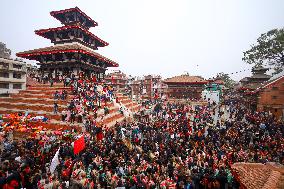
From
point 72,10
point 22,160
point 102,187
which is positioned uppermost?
point 72,10

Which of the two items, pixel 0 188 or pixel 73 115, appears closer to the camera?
pixel 0 188

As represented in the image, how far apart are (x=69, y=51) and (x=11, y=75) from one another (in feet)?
79.2

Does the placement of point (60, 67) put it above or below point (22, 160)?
above

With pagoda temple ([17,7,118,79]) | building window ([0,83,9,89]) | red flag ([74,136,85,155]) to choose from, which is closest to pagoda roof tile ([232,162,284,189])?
red flag ([74,136,85,155])

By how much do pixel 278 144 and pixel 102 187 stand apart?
528 inches

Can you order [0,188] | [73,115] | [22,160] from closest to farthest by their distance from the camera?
[0,188] < [22,160] < [73,115]

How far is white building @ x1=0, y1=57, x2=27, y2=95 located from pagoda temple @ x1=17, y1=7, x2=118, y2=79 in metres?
15.0

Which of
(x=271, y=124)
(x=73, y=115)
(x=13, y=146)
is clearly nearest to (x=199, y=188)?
(x=13, y=146)

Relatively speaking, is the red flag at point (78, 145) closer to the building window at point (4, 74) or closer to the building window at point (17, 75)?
the building window at point (4, 74)

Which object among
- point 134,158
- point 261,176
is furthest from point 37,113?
point 261,176

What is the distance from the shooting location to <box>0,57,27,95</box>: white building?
136 ft

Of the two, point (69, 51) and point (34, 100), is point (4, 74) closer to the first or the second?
point (34, 100)

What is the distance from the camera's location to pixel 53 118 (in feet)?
71.0

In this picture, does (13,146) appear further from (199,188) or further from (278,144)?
(278,144)
